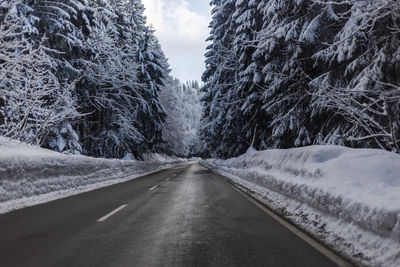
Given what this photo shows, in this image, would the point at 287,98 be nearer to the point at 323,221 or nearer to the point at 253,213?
the point at 253,213

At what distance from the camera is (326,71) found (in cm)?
1333

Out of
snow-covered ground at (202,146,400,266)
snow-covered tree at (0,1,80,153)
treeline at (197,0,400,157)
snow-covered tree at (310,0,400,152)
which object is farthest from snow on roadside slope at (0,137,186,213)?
snow-covered tree at (310,0,400,152)

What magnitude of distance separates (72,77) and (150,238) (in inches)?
763

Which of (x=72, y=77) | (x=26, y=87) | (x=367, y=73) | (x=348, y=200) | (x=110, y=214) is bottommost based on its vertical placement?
(x=110, y=214)

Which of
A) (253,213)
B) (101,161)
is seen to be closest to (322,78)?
(253,213)

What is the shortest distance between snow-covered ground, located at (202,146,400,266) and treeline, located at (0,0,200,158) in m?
10.3

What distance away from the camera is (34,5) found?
1986cm

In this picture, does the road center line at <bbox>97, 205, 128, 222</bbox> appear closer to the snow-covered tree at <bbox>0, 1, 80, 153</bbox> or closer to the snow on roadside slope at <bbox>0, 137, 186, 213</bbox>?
the snow on roadside slope at <bbox>0, 137, 186, 213</bbox>

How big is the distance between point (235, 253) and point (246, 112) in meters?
16.4

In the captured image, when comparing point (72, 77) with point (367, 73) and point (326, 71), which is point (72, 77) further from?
point (367, 73)

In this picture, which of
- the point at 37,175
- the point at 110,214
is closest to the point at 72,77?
the point at 37,175

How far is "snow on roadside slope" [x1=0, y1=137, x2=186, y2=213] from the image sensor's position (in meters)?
9.16

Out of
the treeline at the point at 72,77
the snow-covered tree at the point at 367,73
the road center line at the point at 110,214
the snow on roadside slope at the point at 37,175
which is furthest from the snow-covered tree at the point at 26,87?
the snow-covered tree at the point at 367,73

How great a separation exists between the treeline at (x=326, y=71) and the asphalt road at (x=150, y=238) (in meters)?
3.26
